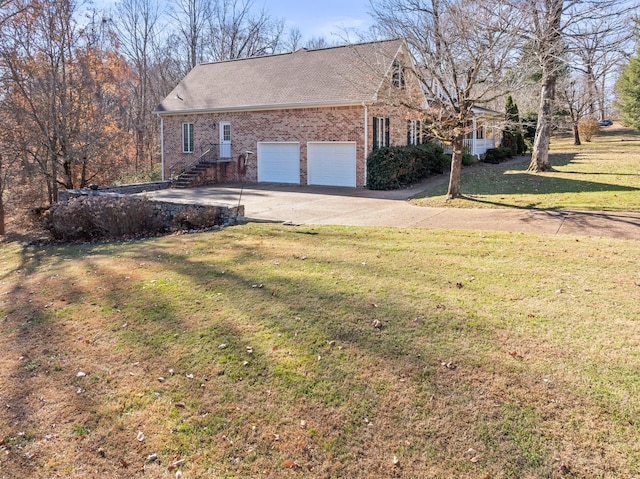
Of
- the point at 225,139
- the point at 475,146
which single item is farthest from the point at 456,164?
the point at 475,146

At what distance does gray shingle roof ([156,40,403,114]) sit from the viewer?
17656mm

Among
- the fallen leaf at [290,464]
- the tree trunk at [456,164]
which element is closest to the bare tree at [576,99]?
the tree trunk at [456,164]

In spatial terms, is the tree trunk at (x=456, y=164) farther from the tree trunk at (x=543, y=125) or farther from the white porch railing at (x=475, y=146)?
the white porch railing at (x=475, y=146)

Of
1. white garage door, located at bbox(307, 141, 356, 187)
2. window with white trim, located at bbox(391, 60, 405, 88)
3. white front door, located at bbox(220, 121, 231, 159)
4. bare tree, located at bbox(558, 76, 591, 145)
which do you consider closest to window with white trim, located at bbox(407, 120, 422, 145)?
white garage door, located at bbox(307, 141, 356, 187)

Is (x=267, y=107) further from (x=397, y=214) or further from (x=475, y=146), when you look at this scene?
(x=475, y=146)

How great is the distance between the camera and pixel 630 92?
124 ft

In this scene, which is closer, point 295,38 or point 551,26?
point 551,26

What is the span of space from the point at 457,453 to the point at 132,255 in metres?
7.28

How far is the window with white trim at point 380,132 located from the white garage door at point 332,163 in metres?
0.96

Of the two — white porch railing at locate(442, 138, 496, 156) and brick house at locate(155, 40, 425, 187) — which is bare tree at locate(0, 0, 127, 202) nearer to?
brick house at locate(155, 40, 425, 187)

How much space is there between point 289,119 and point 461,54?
9.28 m

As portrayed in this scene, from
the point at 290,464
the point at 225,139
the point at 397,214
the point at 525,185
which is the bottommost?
the point at 290,464

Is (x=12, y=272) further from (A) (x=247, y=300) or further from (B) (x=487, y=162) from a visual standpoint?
(B) (x=487, y=162)

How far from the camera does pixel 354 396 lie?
3.85 metres
